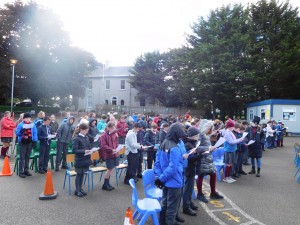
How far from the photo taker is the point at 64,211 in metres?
6.13

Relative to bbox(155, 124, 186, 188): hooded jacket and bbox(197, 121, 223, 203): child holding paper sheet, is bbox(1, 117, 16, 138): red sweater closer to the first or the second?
bbox(197, 121, 223, 203): child holding paper sheet

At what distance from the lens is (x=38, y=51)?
3725cm

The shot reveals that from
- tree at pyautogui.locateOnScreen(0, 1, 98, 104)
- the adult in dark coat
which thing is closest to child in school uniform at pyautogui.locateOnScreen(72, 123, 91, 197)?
the adult in dark coat

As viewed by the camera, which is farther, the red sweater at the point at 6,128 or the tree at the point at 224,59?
the tree at the point at 224,59

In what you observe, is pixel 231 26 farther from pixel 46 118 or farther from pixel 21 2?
pixel 46 118

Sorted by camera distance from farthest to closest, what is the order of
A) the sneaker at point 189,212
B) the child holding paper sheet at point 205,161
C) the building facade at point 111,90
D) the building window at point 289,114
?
the building facade at point 111,90 → the building window at point 289,114 → the child holding paper sheet at point 205,161 → the sneaker at point 189,212

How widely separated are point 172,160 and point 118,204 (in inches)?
105

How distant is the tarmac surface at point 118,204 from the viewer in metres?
5.77

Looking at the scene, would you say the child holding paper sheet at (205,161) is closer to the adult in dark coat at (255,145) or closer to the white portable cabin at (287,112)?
the adult in dark coat at (255,145)

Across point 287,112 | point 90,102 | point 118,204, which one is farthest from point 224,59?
point 90,102

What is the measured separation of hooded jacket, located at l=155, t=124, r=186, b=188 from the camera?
4746 millimetres

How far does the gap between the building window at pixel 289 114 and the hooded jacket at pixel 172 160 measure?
87.4 ft

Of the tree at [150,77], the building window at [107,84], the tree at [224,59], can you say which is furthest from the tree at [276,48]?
the building window at [107,84]

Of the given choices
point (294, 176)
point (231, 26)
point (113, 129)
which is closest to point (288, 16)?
point (231, 26)
